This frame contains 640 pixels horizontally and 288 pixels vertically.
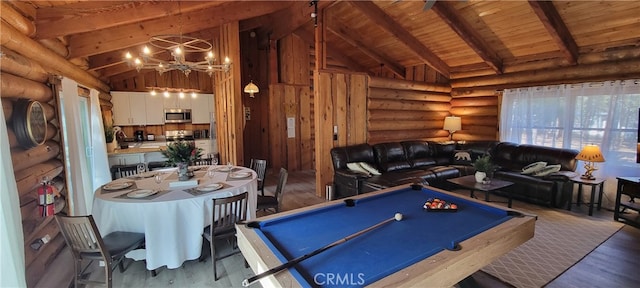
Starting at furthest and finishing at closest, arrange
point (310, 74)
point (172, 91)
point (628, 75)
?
1. point (310, 74)
2. point (172, 91)
3. point (628, 75)

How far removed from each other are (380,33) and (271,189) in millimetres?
4591

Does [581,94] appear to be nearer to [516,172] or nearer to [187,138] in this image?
[516,172]

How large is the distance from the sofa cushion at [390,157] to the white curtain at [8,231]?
493cm

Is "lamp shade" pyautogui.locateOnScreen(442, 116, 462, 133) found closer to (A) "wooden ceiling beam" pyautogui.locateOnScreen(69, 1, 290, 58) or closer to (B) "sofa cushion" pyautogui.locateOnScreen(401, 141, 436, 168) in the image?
(B) "sofa cushion" pyautogui.locateOnScreen(401, 141, 436, 168)

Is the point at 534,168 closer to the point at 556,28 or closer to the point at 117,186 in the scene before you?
the point at 556,28

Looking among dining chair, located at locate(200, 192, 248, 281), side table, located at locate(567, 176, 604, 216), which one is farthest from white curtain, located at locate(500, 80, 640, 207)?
dining chair, located at locate(200, 192, 248, 281)

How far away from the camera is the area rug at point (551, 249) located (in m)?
2.68

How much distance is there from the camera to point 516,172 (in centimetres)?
523

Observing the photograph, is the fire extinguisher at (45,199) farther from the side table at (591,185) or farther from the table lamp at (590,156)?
the table lamp at (590,156)

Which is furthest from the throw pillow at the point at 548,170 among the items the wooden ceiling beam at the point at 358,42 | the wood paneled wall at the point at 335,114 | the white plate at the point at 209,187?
the white plate at the point at 209,187

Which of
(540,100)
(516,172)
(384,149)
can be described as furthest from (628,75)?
(384,149)

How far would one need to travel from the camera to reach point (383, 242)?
5.50ft

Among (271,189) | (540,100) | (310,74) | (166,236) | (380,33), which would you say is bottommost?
(271,189)

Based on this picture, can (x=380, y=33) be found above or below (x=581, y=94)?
above
